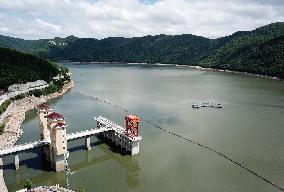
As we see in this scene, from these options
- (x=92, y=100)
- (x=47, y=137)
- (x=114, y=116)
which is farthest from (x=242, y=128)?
(x=92, y=100)

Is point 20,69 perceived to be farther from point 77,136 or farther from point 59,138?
point 59,138

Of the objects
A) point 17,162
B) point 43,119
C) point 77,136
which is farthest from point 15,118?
point 17,162

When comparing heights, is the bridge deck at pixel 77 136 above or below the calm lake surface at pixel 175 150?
above

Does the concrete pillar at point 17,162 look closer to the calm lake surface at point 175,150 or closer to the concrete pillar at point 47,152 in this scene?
the calm lake surface at point 175,150

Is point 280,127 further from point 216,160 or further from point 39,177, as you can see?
point 39,177

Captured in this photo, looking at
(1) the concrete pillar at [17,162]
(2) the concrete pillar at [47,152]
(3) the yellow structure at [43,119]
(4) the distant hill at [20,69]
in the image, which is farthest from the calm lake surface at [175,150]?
(4) the distant hill at [20,69]

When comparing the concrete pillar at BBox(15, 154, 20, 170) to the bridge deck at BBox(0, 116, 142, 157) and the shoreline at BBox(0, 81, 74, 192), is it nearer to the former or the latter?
the bridge deck at BBox(0, 116, 142, 157)
